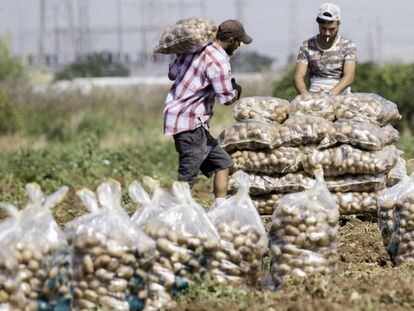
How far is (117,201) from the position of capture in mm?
5234

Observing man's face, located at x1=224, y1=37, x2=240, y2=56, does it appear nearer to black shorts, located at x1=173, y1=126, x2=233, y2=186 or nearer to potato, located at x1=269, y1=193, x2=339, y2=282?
black shorts, located at x1=173, y1=126, x2=233, y2=186

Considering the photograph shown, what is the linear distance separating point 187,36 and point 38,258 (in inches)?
126

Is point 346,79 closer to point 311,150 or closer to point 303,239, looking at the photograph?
point 311,150

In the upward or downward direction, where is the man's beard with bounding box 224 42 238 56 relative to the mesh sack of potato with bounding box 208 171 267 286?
upward

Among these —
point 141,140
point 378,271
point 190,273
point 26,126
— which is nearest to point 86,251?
point 190,273

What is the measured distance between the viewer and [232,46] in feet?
26.3

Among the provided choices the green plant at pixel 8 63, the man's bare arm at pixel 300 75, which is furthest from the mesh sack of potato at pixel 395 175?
the green plant at pixel 8 63

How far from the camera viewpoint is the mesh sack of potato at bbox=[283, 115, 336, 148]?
8664 mm

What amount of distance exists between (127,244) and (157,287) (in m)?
0.36

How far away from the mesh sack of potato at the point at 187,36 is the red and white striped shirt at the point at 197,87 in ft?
0.31

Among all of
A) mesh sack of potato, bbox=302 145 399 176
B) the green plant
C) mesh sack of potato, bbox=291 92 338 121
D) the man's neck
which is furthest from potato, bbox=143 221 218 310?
the green plant

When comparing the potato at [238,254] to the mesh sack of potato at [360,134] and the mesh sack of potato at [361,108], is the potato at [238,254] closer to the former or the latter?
the mesh sack of potato at [360,134]

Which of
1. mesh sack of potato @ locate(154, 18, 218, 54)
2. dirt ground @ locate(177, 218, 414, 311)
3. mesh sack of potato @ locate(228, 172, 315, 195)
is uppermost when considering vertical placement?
mesh sack of potato @ locate(154, 18, 218, 54)

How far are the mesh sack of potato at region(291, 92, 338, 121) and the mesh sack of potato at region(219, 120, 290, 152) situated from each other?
0.32 metres
